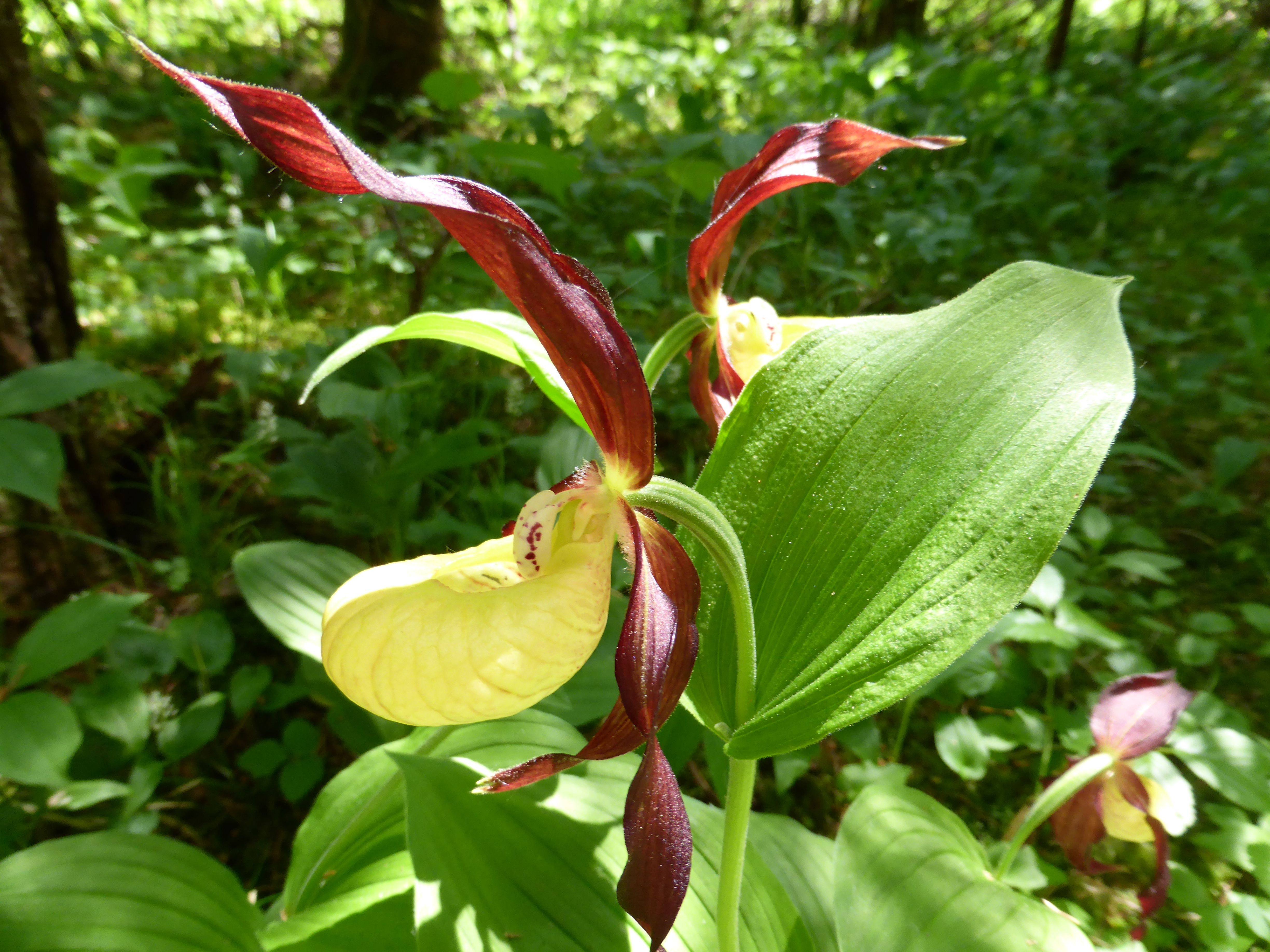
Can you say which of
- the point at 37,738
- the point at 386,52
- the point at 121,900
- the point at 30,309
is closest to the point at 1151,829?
the point at 121,900

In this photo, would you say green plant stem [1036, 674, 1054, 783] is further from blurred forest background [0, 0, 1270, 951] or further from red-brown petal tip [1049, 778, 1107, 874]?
red-brown petal tip [1049, 778, 1107, 874]

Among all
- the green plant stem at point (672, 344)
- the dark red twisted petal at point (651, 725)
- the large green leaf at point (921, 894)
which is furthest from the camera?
the green plant stem at point (672, 344)

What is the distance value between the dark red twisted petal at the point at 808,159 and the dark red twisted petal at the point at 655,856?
677 mm

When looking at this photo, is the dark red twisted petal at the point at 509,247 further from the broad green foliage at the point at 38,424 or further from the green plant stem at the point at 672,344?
the broad green foliage at the point at 38,424

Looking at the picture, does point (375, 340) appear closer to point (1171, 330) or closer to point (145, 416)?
point (145, 416)

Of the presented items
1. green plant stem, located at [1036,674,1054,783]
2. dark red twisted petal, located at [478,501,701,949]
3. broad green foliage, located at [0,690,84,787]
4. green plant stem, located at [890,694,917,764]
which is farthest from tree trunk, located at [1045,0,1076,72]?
broad green foliage, located at [0,690,84,787]

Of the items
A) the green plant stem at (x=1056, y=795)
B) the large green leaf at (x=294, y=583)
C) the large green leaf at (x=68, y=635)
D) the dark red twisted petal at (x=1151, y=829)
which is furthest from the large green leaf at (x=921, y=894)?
the large green leaf at (x=68, y=635)

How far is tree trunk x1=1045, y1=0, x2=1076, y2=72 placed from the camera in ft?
17.1

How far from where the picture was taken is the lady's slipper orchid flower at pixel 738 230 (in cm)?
95

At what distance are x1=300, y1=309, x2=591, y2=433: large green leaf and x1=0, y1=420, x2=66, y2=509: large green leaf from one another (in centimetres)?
80

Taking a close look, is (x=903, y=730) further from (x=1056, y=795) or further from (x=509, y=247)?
(x=509, y=247)

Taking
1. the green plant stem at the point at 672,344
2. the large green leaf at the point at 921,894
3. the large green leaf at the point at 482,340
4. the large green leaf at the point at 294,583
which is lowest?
the large green leaf at the point at 921,894

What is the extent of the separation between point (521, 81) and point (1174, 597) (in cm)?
509

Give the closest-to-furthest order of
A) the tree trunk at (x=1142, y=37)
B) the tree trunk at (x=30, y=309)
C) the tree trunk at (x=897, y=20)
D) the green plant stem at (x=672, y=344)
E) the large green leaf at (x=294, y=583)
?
the green plant stem at (x=672, y=344)
the large green leaf at (x=294, y=583)
the tree trunk at (x=30, y=309)
the tree trunk at (x=1142, y=37)
the tree trunk at (x=897, y=20)
